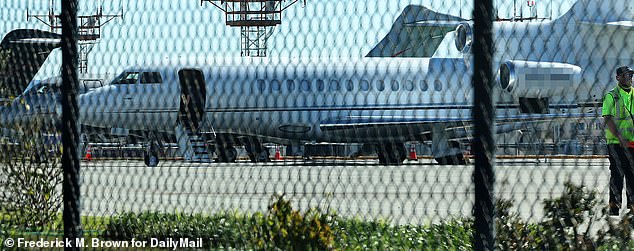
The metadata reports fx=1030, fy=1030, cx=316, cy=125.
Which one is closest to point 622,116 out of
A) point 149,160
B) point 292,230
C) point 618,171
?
point 618,171

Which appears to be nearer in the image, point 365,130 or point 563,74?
point 563,74

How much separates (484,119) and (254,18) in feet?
8.09

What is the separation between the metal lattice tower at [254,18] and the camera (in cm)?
474

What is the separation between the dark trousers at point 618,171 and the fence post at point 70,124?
3.30 metres

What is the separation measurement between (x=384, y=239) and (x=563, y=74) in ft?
8.38

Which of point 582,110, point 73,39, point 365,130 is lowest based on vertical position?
point 365,130

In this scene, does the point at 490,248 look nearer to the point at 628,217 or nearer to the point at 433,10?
the point at 433,10

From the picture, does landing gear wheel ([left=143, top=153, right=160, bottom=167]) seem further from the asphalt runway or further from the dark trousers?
the dark trousers

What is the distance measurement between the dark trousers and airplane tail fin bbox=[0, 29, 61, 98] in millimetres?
3739

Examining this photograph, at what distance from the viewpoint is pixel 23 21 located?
6.08 metres

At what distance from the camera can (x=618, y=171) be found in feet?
27.2

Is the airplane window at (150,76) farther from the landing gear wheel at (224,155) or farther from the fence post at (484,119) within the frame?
the fence post at (484,119)

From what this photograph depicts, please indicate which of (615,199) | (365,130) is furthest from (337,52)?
(365,130)

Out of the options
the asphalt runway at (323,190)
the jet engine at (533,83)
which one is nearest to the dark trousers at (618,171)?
the asphalt runway at (323,190)
